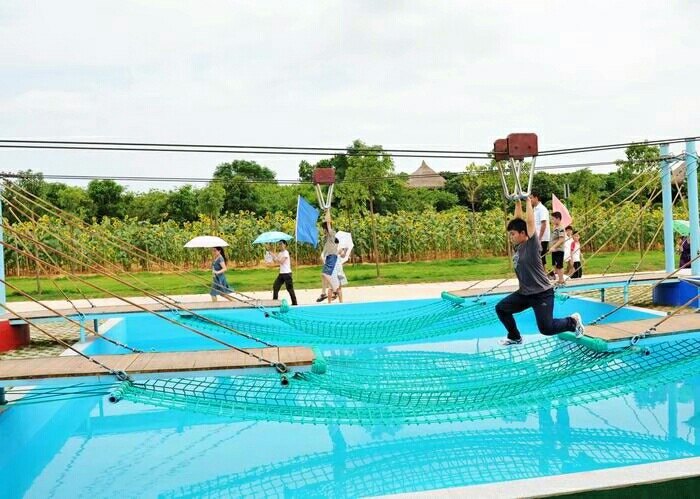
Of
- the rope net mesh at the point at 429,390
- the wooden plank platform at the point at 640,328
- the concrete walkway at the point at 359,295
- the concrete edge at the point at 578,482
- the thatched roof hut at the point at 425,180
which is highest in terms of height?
the thatched roof hut at the point at 425,180

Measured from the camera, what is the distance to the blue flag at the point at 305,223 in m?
9.95

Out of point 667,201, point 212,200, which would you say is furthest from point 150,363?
point 212,200

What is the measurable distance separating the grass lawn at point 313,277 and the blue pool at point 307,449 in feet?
23.1

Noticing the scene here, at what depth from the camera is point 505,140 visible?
186 inches

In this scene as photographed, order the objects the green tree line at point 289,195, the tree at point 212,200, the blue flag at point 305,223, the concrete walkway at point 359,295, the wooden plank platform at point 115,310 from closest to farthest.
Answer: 1. the wooden plank platform at point 115,310
2. the blue flag at point 305,223
3. the concrete walkway at point 359,295
4. the tree at point 212,200
5. the green tree line at point 289,195

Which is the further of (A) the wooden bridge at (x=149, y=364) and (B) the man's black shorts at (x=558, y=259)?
(B) the man's black shorts at (x=558, y=259)

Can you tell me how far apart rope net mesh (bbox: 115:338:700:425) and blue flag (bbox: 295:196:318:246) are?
16.4 ft

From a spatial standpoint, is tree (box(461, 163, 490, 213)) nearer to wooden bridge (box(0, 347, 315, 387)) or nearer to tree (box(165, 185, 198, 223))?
tree (box(165, 185, 198, 223))

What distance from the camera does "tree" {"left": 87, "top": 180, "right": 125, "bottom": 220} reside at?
72.8 feet

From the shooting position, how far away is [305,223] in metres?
10.1

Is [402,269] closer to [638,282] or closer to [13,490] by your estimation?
[638,282]

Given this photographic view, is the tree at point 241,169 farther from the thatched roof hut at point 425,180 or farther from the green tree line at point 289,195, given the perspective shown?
the thatched roof hut at point 425,180

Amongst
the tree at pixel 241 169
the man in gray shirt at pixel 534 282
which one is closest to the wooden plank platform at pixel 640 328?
the man in gray shirt at pixel 534 282

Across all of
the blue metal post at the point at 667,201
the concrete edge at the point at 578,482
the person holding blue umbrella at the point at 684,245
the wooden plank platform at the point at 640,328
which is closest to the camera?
the concrete edge at the point at 578,482
